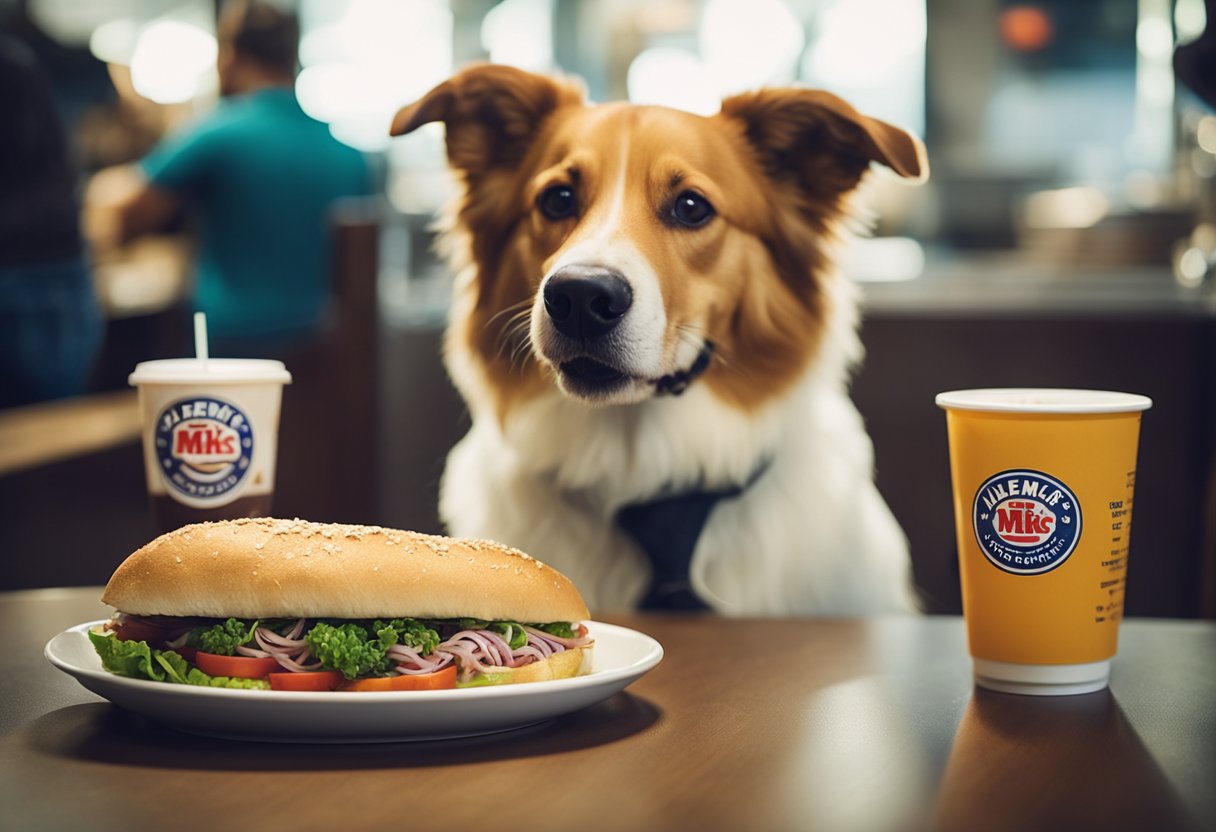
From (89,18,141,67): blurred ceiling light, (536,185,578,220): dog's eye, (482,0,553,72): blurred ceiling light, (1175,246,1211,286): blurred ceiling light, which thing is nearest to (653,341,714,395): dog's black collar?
(536,185,578,220): dog's eye

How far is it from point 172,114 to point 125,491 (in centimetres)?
380

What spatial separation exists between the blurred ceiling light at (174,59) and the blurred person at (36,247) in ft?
16.3

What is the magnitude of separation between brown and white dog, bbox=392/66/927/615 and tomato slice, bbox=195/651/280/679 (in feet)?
2.73

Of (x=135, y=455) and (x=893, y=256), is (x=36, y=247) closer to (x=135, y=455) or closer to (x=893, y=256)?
(x=135, y=455)

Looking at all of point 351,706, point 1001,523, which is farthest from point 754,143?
point 351,706

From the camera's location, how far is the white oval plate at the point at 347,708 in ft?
2.86

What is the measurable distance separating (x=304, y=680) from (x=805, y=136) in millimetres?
1293

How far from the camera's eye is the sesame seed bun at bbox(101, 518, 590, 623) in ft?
3.15

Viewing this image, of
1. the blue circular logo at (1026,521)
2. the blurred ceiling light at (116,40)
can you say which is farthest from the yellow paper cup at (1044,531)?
the blurred ceiling light at (116,40)

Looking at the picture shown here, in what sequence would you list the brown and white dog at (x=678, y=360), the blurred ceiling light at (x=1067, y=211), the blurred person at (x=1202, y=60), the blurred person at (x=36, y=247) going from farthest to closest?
the blurred ceiling light at (x=1067, y=211)
the blurred person at (x=36, y=247)
the brown and white dog at (x=678, y=360)
the blurred person at (x=1202, y=60)

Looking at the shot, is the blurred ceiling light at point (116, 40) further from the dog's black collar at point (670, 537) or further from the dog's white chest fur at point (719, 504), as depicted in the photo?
the dog's black collar at point (670, 537)

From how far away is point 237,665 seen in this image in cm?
94

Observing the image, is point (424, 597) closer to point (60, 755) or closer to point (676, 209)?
point (60, 755)

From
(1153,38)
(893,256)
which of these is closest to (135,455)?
(893,256)
